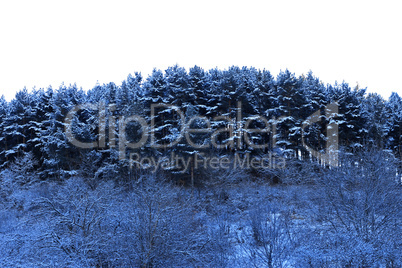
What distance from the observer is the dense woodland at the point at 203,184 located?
32.2 ft

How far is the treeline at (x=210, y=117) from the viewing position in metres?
29.8

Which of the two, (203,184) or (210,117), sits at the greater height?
(210,117)

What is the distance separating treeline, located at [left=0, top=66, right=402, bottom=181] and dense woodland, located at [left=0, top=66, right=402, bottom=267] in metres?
0.16

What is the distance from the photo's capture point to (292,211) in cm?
1898

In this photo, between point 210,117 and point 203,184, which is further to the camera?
point 210,117

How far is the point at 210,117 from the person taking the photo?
1303 inches

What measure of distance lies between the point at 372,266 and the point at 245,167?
19128mm

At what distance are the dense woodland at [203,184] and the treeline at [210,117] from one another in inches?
6.2

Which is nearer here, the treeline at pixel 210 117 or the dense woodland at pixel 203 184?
the dense woodland at pixel 203 184

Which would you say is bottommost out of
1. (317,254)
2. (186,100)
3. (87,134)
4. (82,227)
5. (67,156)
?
(317,254)

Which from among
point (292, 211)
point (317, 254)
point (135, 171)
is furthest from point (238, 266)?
point (135, 171)

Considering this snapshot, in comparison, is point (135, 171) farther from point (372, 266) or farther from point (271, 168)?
point (372, 266)

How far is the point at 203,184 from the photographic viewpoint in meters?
25.3

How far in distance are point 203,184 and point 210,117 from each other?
10.2 metres
